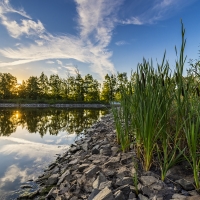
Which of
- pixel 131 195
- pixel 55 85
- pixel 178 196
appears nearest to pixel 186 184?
pixel 178 196

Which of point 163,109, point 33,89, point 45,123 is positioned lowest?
point 45,123

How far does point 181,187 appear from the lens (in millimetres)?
1705

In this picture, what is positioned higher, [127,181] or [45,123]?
[45,123]

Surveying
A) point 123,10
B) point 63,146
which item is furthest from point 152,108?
point 123,10

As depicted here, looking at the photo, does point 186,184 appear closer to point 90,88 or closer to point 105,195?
point 105,195

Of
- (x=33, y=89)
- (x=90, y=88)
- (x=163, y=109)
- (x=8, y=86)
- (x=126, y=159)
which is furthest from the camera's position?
(x=8, y=86)

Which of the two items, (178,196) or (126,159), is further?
(126,159)

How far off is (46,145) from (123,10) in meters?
7.24

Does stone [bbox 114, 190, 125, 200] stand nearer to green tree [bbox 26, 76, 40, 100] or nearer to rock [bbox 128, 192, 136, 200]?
rock [bbox 128, 192, 136, 200]

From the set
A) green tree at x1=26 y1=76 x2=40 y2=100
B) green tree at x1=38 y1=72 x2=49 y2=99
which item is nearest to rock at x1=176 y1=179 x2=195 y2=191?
green tree at x1=26 y1=76 x2=40 y2=100

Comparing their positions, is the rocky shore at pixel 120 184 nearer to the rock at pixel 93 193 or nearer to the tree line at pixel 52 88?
the rock at pixel 93 193

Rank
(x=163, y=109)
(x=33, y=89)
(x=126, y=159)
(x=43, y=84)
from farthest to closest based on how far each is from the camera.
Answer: (x=43, y=84)
(x=33, y=89)
(x=126, y=159)
(x=163, y=109)

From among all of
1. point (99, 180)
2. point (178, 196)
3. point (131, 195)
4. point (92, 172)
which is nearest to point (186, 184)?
point (178, 196)

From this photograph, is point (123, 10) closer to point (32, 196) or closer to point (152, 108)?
point (152, 108)
